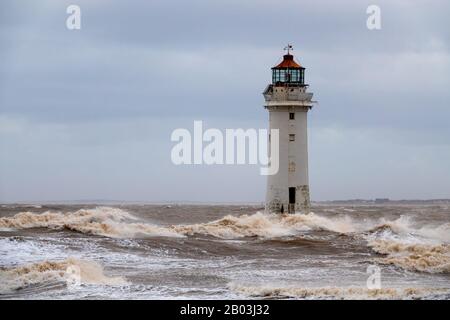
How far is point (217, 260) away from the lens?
2064cm

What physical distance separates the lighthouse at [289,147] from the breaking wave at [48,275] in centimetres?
1197

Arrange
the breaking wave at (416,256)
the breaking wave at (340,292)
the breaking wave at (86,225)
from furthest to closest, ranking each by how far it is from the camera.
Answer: the breaking wave at (86,225) < the breaking wave at (416,256) < the breaking wave at (340,292)

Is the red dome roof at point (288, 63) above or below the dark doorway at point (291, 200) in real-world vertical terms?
above

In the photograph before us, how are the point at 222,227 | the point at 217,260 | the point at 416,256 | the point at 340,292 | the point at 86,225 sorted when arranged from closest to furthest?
the point at 340,292, the point at 416,256, the point at 217,260, the point at 86,225, the point at 222,227

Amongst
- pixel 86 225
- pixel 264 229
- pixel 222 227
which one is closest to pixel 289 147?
pixel 264 229

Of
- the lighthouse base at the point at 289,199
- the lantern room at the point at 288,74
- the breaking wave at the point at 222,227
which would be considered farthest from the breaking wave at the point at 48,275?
the lantern room at the point at 288,74

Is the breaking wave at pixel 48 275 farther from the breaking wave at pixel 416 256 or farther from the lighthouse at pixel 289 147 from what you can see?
the lighthouse at pixel 289 147

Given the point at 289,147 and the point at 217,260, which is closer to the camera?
the point at 217,260

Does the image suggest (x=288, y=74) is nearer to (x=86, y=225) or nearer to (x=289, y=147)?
(x=289, y=147)

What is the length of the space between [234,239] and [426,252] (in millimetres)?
7284

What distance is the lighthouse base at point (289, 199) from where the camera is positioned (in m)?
29.0

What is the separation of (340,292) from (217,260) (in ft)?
20.2
